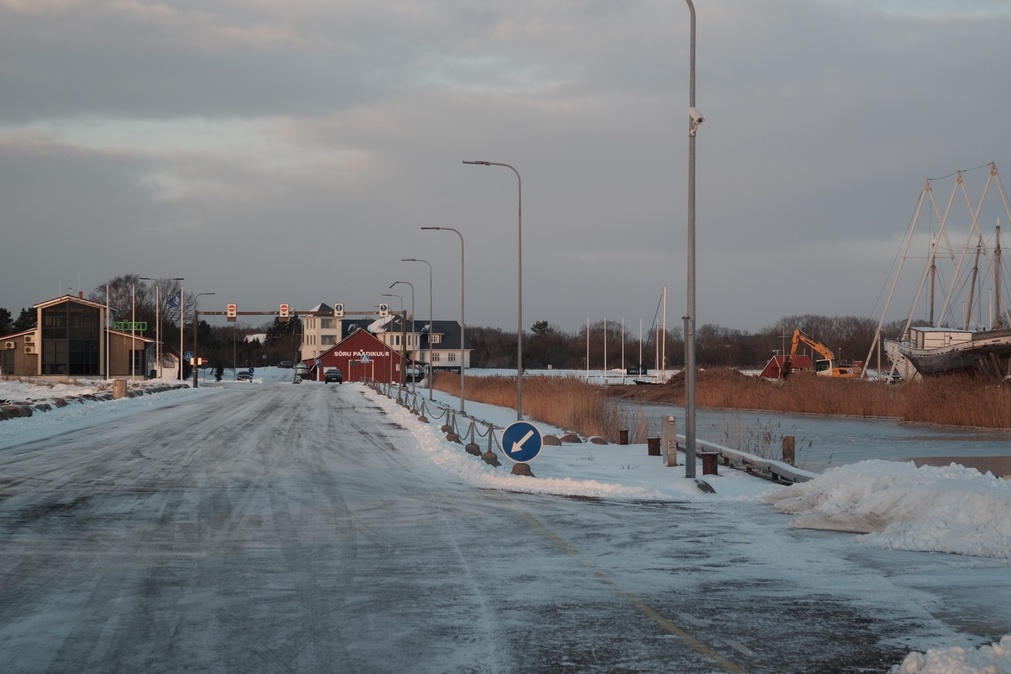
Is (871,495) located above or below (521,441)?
below

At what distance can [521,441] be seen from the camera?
62.1ft

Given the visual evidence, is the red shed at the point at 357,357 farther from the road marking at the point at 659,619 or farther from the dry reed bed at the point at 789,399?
the road marking at the point at 659,619

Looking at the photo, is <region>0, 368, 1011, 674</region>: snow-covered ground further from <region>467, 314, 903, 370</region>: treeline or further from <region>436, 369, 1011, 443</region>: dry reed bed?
<region>467, 314, 903, 370</region>: treeline

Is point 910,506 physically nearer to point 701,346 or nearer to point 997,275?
point 997,275

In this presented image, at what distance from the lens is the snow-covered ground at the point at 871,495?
1080cm

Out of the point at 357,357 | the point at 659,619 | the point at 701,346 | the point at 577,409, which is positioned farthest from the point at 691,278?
the point at 701,346

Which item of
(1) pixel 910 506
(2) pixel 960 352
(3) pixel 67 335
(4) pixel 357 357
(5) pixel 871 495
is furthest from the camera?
(4) pixel 357 357

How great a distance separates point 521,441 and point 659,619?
10880mm

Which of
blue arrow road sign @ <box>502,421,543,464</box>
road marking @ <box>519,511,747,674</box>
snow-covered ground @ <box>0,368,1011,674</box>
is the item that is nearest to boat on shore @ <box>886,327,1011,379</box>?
snow-covered ground @ <box>0,368,1011,674</box>

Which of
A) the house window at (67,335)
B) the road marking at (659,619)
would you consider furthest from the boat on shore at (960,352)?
the house window at (67,335)

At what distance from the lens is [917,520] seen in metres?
12.2

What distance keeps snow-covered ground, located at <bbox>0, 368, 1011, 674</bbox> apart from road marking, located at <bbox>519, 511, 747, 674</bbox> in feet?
3.62

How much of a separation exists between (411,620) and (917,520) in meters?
7.09

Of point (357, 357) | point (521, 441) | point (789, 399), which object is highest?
point (357, 357)
